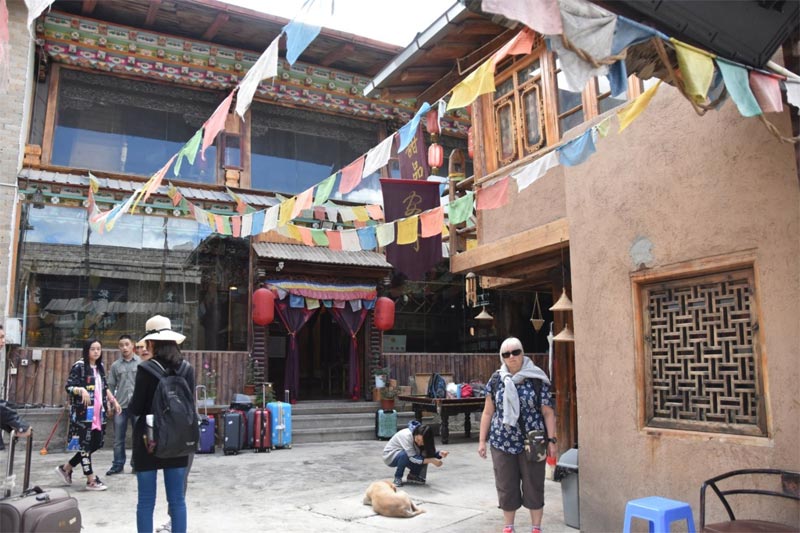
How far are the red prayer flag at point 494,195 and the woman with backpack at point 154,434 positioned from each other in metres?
3.77

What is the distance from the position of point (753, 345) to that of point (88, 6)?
14.7 metres

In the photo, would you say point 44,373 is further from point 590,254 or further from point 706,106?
point 706,106

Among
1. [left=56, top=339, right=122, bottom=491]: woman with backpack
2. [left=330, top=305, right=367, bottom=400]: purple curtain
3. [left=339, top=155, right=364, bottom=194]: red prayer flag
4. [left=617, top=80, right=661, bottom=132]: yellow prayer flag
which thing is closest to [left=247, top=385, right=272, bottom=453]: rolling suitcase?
[left=330, top=305, right=367, bottom=400]: purple curtain

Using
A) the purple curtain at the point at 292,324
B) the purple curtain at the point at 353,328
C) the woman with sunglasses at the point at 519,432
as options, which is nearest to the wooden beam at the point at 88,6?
the purple curtain at the point at 292,324

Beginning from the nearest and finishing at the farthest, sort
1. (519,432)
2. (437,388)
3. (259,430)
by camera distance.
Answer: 1. (519,432)
2. (259,430)
3. (437,388)

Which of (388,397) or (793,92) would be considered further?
(388,397)

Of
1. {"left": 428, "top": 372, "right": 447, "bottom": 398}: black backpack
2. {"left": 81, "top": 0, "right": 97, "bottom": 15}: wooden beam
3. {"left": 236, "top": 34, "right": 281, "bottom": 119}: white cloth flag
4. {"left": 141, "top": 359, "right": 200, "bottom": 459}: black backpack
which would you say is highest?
{"left": 81, "top": 0, "right": 97, "bottom": 15}: wooden beam

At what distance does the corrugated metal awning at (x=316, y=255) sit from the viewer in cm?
1434

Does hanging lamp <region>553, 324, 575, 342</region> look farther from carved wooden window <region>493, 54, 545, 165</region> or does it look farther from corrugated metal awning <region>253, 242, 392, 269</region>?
corrugated metal awning <region>253, 242, 392, 269</region>

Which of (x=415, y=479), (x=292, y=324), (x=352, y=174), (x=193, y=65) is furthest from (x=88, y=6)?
(x=415, y=479)

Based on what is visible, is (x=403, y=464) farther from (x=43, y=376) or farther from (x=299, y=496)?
(x=43, y=376)

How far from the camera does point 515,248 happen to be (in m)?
8.05

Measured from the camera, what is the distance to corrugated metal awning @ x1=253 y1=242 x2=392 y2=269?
47.1 ft

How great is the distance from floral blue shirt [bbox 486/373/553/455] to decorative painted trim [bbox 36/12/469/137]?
967 centimetres
